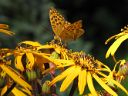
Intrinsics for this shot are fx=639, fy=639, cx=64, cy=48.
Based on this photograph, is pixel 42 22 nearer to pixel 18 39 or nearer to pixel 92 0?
pixel 18 39

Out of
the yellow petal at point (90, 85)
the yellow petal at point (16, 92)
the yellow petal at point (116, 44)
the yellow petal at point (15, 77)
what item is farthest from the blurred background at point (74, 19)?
the yellow petal at point (15, 77)

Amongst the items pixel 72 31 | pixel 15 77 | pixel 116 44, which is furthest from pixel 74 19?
pixel 15 77

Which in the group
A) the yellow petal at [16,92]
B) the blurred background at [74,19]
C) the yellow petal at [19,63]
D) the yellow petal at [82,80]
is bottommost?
the yellow petal at [16,92]

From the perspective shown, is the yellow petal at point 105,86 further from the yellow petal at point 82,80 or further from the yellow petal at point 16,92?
the yellow petal at point 16,92

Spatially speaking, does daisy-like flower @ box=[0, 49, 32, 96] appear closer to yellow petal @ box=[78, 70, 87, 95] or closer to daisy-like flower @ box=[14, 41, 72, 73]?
daisy-like flower @ box=[14, 41, 72, 73]

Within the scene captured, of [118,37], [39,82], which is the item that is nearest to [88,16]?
[118,37]

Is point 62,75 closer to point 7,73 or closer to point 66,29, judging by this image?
point 7,73
